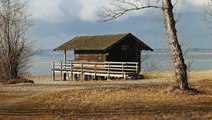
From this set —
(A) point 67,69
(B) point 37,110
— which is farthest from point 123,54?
(B) point 37,110

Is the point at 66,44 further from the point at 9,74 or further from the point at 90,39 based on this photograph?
the point at 9,74

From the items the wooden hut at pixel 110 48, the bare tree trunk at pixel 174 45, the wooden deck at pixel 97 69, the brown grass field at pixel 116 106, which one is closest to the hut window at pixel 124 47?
the wooden hut at pixel 110 48

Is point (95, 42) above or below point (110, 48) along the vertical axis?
above

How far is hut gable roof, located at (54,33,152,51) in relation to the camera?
40.8 metres

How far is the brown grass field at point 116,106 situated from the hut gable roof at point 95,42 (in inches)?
798

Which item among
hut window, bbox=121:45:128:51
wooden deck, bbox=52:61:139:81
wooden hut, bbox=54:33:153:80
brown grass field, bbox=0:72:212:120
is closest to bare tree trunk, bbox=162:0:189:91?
brown grass field, bbox=0:72:212:120

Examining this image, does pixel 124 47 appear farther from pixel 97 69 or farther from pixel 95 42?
pixel 97 69

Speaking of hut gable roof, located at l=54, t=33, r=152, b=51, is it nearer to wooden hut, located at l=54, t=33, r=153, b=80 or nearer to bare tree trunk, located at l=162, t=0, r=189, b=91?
wooden hut, located at l=54, t=33, r=153, b=80

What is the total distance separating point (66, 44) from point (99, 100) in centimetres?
3023

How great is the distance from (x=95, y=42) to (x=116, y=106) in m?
27.3

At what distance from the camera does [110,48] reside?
40.7 m

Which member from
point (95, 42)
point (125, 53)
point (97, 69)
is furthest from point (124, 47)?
point (97, 69)

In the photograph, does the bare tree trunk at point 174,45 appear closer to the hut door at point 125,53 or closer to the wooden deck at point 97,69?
the wooden deck at point 97,69

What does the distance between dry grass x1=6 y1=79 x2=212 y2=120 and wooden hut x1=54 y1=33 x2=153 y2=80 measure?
1998 centimetres
